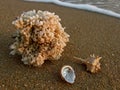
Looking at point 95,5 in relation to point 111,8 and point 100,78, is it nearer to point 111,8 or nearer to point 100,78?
point 111,8

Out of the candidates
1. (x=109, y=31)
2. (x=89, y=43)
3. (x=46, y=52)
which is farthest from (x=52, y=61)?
(x=109, y=31)

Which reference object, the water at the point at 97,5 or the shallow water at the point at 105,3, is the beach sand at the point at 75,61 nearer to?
the water at the point at 97,5

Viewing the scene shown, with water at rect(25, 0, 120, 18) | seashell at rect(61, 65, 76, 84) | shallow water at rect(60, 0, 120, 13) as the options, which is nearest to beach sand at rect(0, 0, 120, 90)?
seashell at rect(61, 65, 76, 84)

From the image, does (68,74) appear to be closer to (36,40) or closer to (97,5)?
(36,40)

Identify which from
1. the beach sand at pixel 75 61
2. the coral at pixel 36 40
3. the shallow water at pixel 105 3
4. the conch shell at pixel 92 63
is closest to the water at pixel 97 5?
the shallow water at pixel 105 3

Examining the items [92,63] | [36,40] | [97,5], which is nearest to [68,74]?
[92,63]
